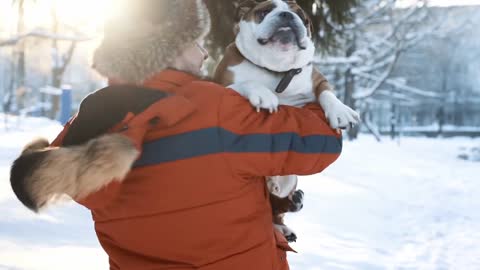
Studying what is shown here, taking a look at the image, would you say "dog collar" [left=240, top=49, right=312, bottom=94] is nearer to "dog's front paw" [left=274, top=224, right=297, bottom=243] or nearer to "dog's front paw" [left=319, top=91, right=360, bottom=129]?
"dog's front paw" [left=319, top=91, right=360, bottom=129]

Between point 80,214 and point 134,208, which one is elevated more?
point 134,208

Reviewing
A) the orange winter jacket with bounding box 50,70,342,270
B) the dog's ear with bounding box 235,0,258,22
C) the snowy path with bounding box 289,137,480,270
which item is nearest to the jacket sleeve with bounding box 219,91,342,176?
the orange winter jacket with bounding box 50,70,342,270

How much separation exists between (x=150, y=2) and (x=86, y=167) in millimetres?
620

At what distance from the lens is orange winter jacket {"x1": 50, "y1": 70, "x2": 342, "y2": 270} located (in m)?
1.61

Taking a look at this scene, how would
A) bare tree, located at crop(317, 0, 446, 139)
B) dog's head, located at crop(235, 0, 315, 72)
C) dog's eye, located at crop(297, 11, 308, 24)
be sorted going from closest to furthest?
dog's head, located at crop(235, 0, 315, 72) < dog's eye, located at crop(297, 11, 308, 24) < bare tree, located at crop(317, 0, 446, 139)

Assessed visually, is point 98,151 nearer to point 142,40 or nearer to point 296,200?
point 142,40

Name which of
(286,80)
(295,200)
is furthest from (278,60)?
(295,200)

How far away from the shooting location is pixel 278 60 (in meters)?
2.40

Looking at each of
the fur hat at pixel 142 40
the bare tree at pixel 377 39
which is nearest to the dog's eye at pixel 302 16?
the fur hat at pixel 142 40

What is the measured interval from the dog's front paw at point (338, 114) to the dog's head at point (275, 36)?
0.93 ft

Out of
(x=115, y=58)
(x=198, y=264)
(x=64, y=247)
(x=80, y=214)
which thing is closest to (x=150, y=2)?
(x=115, y=58)

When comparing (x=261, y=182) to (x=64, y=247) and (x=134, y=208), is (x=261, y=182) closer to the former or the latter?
(x=134, y=208)

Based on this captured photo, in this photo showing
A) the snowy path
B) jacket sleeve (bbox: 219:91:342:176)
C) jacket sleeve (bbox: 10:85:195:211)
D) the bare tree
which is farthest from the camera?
the bare tree

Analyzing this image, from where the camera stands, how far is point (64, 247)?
420 centimetres
